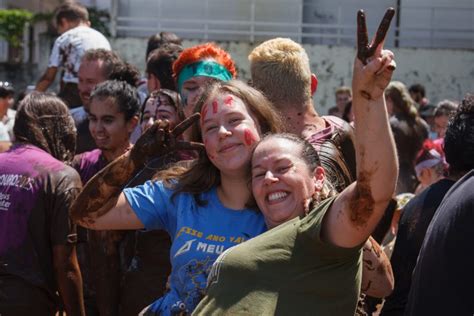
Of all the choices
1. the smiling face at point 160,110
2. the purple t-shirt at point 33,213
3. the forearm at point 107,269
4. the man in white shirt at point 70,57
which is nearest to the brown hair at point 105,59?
the man in white shirt at point 70,57

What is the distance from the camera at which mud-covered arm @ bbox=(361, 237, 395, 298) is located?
3492 mm

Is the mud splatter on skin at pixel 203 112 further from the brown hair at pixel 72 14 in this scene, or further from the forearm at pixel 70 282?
the brown hair at pixel 72 14

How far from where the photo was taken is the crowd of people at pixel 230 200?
279 centimetres

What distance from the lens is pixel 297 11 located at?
18359mm

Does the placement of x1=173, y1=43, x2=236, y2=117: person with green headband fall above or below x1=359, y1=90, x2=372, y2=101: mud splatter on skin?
below

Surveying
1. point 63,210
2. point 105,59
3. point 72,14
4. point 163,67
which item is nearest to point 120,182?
point 63,210

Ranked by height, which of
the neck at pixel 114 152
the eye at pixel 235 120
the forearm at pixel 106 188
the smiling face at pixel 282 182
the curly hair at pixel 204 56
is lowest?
the neck at pixel 114 152

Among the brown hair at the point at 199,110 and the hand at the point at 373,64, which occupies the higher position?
the hand at the point at 373,64

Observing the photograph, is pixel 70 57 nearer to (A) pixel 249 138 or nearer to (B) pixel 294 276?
(A) pixel 249 138

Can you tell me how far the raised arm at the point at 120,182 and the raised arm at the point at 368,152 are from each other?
1169 millimetres

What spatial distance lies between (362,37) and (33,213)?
2.85 meters

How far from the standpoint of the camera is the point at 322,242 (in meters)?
2.88

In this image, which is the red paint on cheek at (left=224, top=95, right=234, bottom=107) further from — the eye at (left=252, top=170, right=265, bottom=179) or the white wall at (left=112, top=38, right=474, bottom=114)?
the white wall at (left=112, top=38, right=474, bottom=114)

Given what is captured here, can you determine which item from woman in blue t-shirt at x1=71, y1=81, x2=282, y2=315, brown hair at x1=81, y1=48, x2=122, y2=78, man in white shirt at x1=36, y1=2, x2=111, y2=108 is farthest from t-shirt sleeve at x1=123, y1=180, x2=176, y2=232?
man in white shirt at x1=36, y1=2, x2=111, y2=108
